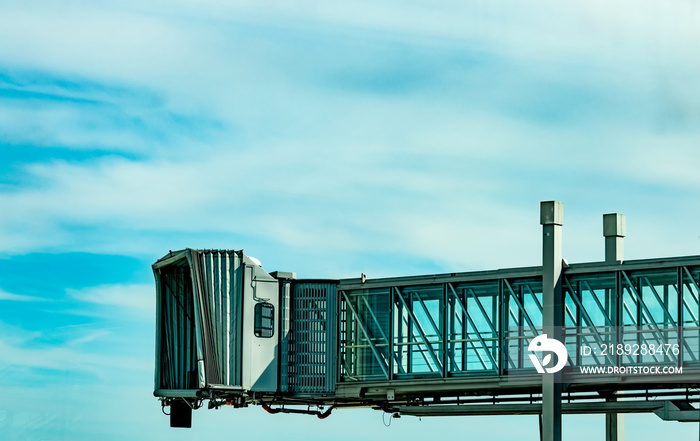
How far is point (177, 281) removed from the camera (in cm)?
6388

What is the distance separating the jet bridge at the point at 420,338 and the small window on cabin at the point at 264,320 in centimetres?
8

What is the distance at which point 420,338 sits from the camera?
59.6m

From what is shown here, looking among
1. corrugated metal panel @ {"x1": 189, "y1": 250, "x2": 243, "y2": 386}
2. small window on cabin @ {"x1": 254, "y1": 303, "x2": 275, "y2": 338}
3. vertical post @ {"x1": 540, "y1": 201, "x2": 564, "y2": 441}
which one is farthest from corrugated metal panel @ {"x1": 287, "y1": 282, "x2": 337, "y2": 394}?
vertical post @ {"x1": 540, "y1": 201, "x2": 564, "y2": 441}

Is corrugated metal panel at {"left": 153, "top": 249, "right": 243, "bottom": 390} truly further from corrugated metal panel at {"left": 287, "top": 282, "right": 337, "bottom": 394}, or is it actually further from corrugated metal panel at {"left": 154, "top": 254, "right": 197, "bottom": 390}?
corrugated metal panel at {"left": 287, "top": 282, "right": 337, "bottom": 394}

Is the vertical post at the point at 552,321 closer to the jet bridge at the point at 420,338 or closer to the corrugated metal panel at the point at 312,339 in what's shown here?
the jet bridge at the point at 420,338

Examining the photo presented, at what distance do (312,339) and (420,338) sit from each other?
19.6ft

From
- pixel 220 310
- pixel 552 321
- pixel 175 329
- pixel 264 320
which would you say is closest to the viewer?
pixel 552 321

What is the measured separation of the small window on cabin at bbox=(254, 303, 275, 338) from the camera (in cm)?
6129

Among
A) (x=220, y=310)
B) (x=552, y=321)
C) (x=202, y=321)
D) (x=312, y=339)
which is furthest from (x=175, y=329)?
(x=552, y=321)

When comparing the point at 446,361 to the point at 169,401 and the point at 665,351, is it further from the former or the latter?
the point at 169,401

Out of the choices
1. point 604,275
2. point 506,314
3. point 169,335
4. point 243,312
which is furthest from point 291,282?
point 604,275

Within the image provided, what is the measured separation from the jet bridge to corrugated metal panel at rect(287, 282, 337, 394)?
6cm

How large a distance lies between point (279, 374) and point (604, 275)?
17.8 metres

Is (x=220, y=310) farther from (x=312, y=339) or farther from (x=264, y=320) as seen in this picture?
(x=312, y=339)
